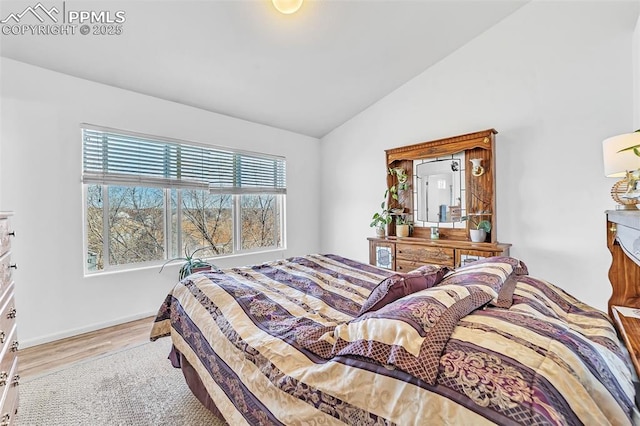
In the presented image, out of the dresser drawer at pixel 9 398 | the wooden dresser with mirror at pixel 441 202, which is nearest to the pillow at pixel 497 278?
the wooden dresser with mirror at pixel 441 202

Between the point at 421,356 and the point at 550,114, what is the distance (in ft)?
10.6

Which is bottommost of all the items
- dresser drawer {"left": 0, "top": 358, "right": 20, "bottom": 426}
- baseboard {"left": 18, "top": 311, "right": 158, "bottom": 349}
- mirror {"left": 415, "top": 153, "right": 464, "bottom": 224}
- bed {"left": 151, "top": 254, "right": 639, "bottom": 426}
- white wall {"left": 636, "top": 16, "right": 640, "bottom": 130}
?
baseboard {"left": 18, "top": 311, "right": 158, "bottom": 349}

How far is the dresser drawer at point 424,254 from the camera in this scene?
3.23 meters

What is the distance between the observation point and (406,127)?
3.91m

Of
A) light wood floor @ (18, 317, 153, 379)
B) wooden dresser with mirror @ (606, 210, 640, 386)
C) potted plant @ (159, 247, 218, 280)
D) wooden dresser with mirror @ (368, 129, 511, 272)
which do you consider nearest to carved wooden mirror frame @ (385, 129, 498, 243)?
wooden dresser with mirror @ (368, 129, 511, 272)

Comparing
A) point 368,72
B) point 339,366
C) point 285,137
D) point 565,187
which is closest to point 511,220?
point 565,187

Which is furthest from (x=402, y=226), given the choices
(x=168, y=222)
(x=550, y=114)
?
(x=168, y=222)

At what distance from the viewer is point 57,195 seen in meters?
2.70

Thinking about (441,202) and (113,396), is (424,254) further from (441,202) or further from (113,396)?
(113,396)

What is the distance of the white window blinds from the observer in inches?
116

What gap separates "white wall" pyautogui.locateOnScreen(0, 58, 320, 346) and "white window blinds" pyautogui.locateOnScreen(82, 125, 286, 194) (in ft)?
0.42

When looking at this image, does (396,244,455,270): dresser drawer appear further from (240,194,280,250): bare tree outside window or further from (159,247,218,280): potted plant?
(159,247,218,280): potted plant

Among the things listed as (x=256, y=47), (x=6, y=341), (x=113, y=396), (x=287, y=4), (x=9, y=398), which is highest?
(x=256, y=47)

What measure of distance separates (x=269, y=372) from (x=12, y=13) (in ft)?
10.3
